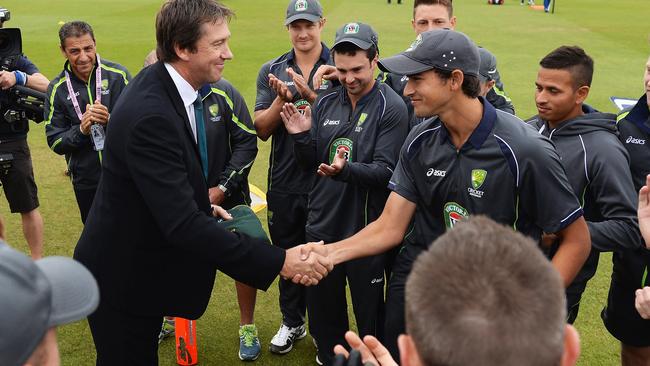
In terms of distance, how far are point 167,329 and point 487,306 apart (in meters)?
4.37

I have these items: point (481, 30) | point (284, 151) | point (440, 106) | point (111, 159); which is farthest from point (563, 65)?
point (481, 30)

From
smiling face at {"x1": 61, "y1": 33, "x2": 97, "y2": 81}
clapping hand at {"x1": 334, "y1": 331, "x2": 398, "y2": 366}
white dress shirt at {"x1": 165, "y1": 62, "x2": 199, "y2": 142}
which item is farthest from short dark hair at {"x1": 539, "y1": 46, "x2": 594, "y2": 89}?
smiling face at {"x1": 61, "y1": 33, "x2": 97, "y2": 81}

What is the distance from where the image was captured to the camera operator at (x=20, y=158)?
610 cm

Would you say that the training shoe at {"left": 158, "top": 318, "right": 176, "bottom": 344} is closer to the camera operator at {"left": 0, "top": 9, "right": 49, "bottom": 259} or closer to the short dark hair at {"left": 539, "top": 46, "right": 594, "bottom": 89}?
the camera operator at {"left": 0, "top": 9, "right": 49, "bottom": 259}

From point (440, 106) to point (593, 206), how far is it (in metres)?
1.17

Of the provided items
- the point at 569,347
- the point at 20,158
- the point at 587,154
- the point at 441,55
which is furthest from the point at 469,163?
the point at 20,158

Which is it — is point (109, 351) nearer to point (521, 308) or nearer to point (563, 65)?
point (521, 308)

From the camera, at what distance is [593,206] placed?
13.0 feet

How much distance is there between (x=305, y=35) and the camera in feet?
18.0

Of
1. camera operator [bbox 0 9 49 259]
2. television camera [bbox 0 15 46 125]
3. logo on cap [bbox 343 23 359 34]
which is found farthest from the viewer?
camera operator [bbox 0 9 49 259]

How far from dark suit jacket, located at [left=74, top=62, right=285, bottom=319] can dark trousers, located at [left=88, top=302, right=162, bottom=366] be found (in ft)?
0.24

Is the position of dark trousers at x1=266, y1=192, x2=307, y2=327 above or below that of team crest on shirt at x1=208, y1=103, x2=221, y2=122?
below

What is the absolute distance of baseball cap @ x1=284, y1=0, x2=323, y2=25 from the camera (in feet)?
18.2

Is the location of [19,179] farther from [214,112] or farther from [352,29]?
[352,29]
